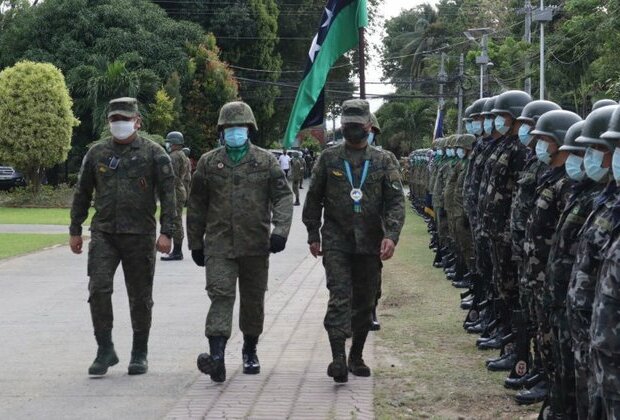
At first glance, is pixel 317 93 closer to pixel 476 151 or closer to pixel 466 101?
pixel 476 151

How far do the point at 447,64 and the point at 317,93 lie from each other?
164 feet

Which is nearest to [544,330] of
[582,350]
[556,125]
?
[556,125]

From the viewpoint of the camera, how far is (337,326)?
809cm

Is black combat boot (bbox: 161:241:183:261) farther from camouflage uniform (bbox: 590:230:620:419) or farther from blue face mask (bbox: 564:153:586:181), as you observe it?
camouflage uniform (bbox: 590:230:620:419)

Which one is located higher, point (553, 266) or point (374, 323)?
point (553, 266)

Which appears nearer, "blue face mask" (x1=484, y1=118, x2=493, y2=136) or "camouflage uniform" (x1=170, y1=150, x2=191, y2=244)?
"blue face mask" (x1=484, y1=118, x2=493, y2=136)

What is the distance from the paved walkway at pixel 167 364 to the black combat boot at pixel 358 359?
9 centimetres

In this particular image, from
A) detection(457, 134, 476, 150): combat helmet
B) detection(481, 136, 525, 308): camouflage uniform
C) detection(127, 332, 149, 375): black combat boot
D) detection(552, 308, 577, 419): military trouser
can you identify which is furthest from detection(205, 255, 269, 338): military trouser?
detection(457, 134, 476, 150): combat helmet

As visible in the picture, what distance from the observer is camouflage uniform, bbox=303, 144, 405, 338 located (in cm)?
823

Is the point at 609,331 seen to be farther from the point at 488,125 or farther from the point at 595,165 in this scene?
the point at 488,125

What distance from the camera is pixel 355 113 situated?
8.25 metres

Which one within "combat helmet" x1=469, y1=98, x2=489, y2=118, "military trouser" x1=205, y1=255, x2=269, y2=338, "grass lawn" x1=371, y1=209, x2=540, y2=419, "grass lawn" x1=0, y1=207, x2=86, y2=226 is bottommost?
"grass lawn" x1=0, y1=207, x2=86, y2=226

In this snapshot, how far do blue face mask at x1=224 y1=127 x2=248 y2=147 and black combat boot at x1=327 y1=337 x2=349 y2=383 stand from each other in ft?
5.42

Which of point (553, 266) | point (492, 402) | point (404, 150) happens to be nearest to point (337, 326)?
point (492, 402)
